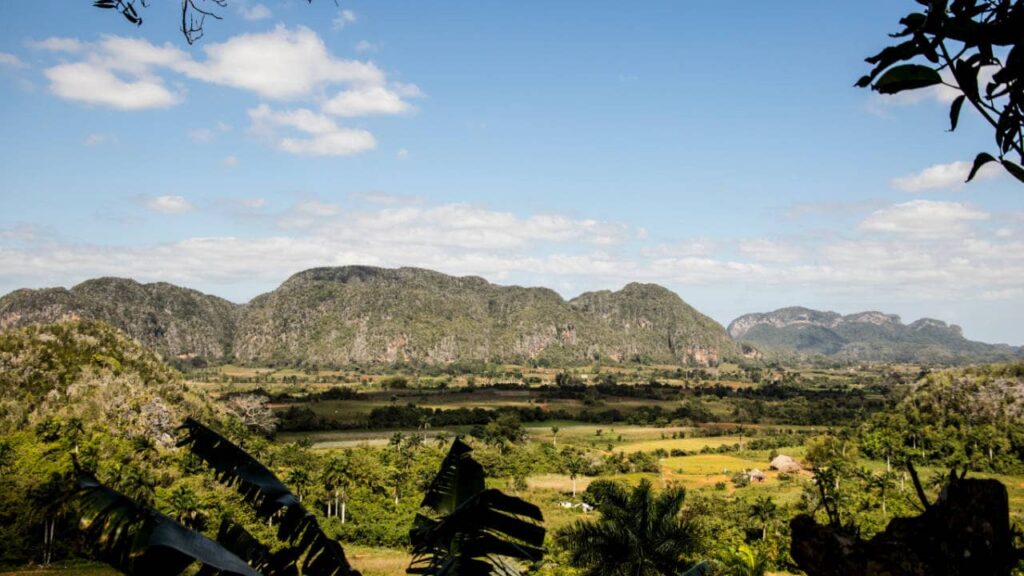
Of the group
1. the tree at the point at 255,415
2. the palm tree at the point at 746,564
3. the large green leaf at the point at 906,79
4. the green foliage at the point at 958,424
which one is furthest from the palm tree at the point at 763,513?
the tree at the point at 255,415

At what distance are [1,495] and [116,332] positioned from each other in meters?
31.9

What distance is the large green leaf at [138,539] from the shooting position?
10.0 feet

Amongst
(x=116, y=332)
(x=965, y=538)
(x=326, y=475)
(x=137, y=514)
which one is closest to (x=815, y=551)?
(x=965, y=538)

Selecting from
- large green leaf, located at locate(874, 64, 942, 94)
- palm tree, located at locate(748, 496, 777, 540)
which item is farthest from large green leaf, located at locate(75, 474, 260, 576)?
palm tree, located at locate(748, 496, 777, 540)

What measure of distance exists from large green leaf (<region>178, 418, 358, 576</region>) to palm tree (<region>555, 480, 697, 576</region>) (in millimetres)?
19367

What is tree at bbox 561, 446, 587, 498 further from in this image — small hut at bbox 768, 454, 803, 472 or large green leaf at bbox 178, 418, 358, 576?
large green leaf at bbox 178, 418, 358, 576

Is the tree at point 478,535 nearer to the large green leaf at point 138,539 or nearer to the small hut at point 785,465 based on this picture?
the large green leaf at point 138,539

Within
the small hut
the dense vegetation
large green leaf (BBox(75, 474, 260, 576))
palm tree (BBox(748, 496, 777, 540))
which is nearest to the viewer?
large green leaf (BBox(75, 474, 260, 576))

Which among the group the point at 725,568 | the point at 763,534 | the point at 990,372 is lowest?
the point at 763,534

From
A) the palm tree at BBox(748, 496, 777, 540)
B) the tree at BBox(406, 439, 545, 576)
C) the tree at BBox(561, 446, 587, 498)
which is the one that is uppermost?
the tree at BBox(406, 439, 545, 576)

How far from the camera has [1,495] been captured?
37688 millimetres

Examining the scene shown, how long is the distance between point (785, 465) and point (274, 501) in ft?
226

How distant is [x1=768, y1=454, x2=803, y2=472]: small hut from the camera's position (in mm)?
64812

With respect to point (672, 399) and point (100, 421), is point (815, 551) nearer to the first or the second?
point (100, 421)
